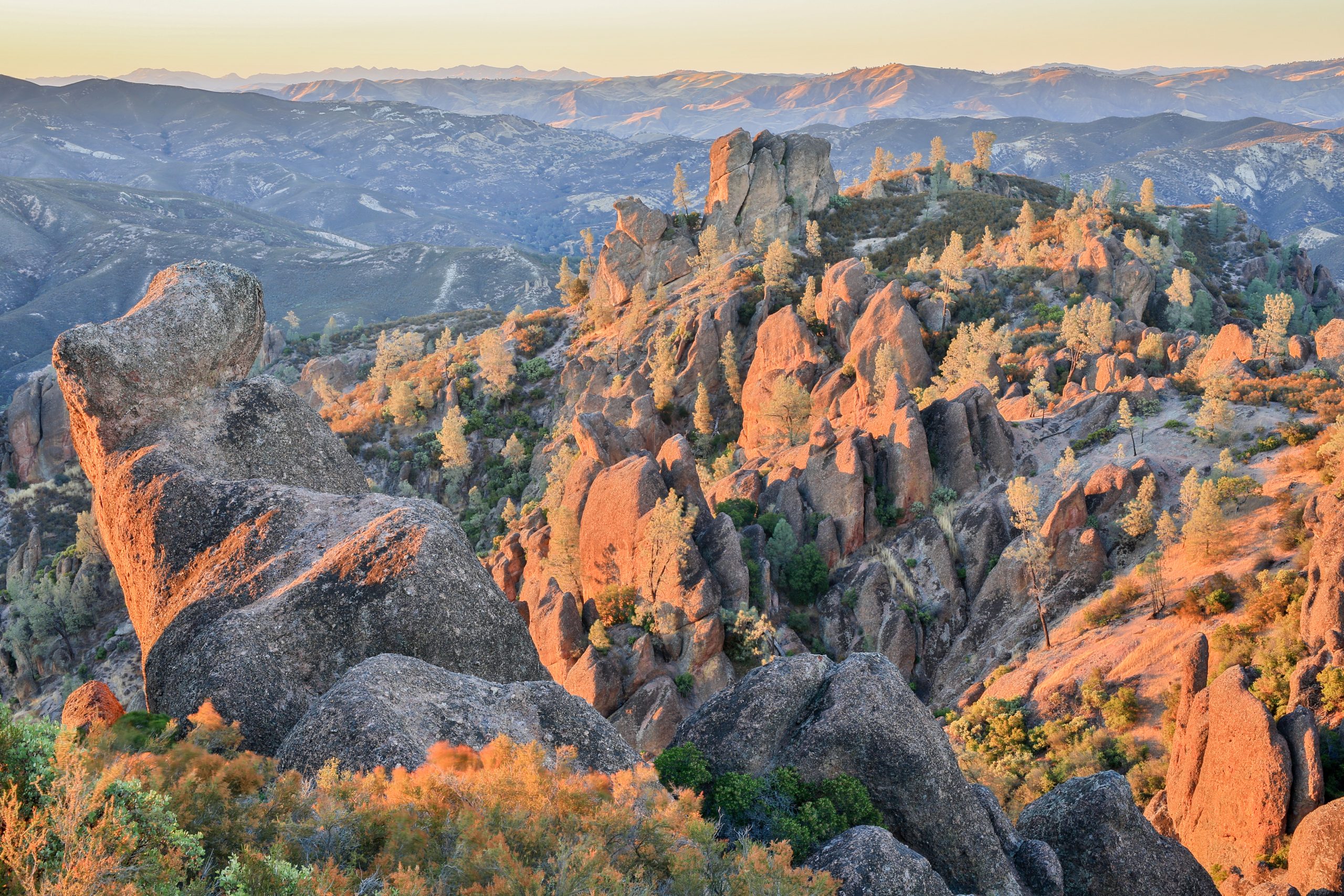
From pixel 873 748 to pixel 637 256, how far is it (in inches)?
3955

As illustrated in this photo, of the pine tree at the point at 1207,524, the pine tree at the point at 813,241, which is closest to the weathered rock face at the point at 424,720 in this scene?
the pine tree at the point at 1207,524

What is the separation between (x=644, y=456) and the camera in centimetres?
5288

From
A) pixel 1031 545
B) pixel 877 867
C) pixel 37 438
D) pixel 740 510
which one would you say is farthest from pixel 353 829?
pixel 37 438

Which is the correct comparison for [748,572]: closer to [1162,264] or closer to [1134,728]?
[1134,728]

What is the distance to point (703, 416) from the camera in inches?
3221

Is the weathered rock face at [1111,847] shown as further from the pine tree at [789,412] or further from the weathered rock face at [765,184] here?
the weathered rock face at [765,184]

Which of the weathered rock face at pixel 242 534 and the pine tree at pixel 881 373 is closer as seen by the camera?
the weathered rock face at pixel 242 534

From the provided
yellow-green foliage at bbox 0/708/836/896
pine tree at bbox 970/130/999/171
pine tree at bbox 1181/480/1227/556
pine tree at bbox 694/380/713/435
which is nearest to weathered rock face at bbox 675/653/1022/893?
yellow-green foliage at bbox 0/708/836/896

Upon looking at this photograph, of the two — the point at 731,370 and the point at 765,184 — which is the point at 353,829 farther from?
the point at 765,184

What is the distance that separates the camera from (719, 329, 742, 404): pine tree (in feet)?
277

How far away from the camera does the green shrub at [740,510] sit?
186ft

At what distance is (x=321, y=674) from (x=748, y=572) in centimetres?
3558

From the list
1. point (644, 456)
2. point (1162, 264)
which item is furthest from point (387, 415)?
point (1162, 264)

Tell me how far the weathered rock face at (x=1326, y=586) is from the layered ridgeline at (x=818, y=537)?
0.23 meters
